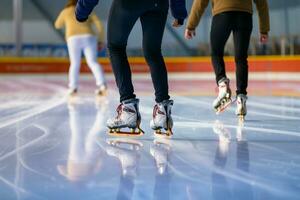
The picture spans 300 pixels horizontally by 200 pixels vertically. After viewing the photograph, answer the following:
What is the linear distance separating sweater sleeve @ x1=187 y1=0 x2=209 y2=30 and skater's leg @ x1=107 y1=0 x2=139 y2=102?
88 centimetres

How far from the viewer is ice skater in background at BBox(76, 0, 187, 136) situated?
6.89 ft

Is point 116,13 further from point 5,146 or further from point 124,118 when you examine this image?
point 5,146

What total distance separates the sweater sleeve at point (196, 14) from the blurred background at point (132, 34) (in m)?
4.58

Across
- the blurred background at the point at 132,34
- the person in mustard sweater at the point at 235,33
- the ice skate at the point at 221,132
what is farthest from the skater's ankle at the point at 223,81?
the blurred background at the point at 132,34

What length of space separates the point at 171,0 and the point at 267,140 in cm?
78

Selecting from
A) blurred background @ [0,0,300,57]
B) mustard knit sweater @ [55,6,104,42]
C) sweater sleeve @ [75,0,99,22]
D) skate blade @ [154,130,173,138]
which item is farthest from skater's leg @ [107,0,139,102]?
blurred background @ [0,0,300,57]

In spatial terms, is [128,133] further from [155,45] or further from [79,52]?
[79,52]

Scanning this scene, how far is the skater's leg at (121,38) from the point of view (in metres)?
2.08

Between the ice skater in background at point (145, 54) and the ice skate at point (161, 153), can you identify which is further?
the ice skater in background at point (145, 54)

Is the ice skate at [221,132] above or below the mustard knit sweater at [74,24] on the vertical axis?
below

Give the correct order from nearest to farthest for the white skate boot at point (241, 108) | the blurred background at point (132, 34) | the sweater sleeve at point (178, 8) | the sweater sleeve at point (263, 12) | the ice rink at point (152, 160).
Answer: the ice rink at point (152, 160)
the sweater sleeve at point (178, 8)
the white skate boot at point (241, 108)
the sweater sleeve at point (263, 12)
the blurred background at point (132, 34)

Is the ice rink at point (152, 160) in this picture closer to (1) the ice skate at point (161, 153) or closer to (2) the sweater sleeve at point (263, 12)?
(1) the ice skate at point (161, 153)

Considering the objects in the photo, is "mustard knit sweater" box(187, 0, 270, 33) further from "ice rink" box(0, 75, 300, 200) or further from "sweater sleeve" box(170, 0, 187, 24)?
"sweater sleeve" box(170, 0, 187, 24)

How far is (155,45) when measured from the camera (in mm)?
2146
